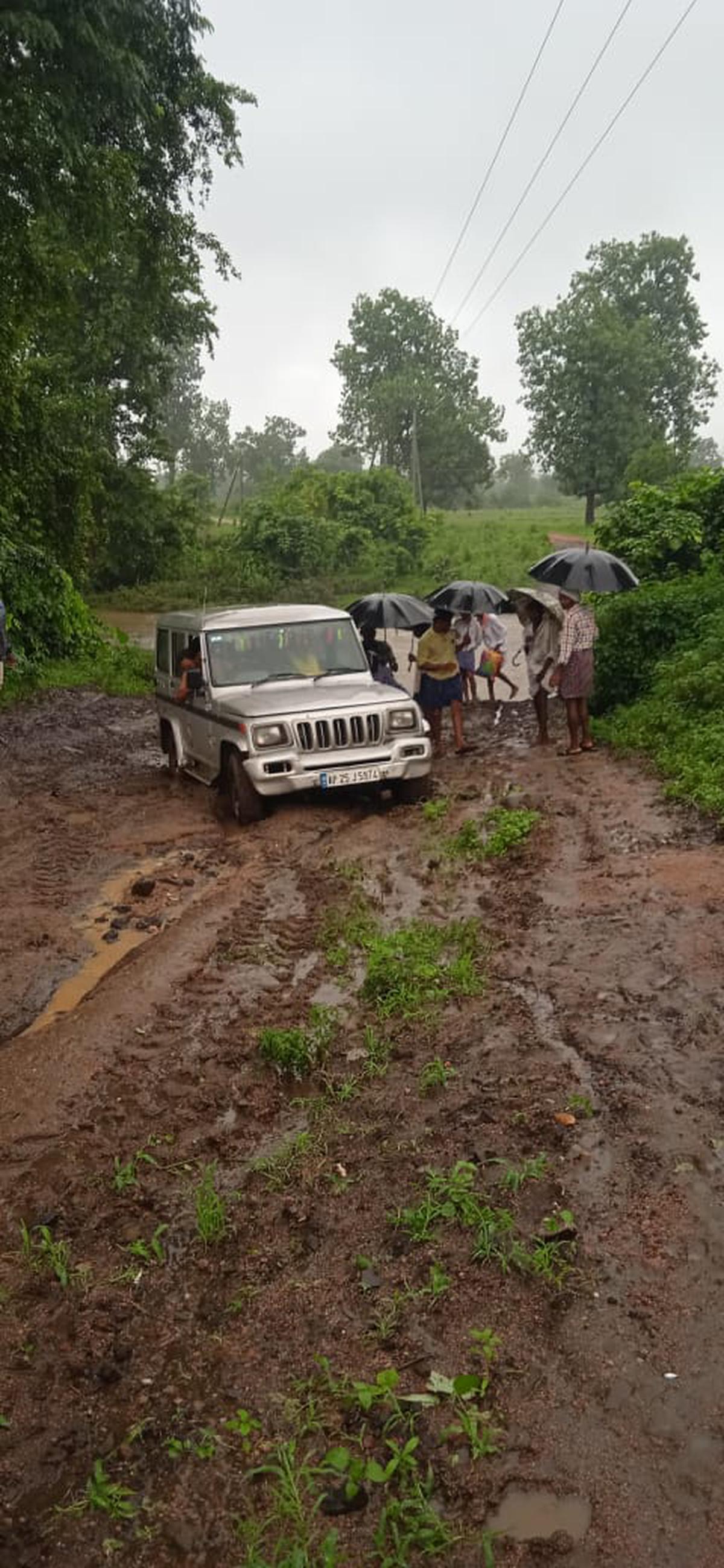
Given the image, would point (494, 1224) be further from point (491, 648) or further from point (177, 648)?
point (491, 648)

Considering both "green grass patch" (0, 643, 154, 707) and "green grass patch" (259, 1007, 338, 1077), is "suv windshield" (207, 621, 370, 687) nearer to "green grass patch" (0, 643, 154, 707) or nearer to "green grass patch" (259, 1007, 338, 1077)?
"green grass patch" (259, 1007, 338, 1077)

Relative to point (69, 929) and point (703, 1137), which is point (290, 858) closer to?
point (69, 929)

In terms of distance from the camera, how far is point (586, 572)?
33.6 feet

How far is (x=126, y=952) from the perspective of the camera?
657cm

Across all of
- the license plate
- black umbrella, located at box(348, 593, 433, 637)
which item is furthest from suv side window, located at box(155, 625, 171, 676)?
the license plate

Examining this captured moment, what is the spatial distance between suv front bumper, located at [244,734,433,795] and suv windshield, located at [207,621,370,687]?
1.13 metres


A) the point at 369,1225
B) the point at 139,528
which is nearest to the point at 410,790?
the point at 369,1225

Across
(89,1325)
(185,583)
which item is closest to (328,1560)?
(89,1325)

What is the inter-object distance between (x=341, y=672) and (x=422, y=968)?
446 cm

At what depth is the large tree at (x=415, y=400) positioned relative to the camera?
79188mm

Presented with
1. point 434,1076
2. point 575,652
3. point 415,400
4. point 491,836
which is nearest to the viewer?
point 434,1076

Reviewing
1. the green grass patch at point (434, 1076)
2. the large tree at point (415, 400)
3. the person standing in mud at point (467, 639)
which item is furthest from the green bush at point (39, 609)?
the large tree at point (415, 400)

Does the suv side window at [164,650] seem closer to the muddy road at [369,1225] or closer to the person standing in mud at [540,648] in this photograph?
the person standing in mud at [540,648]

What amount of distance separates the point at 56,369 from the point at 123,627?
9.25m
